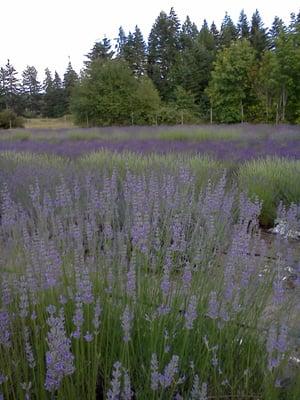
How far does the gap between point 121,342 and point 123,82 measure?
91.5 feet

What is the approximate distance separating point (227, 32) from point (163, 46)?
793cm

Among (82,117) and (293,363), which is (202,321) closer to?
(293,363)

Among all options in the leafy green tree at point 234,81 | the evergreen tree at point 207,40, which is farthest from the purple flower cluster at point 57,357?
the evergreen tree at point 207,40

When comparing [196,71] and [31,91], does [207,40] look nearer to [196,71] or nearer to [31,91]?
[196,71]

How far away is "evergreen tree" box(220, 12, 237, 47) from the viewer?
5041 cm

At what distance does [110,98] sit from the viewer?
27.6 meters

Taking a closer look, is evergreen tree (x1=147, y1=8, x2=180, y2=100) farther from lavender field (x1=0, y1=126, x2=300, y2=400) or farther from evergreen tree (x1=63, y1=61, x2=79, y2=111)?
lavender field (x1=0, y1=126, x2=300, y2=400)

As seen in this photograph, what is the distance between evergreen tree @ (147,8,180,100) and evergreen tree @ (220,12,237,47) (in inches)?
214

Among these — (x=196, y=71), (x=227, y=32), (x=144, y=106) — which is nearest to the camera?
(x=144, y=106)

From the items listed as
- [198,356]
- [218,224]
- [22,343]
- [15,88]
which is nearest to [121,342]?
[198,356]

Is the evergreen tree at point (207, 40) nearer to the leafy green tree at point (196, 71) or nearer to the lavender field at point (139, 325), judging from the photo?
the leafy green tree at point (196, 71)

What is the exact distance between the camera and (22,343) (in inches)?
73.5

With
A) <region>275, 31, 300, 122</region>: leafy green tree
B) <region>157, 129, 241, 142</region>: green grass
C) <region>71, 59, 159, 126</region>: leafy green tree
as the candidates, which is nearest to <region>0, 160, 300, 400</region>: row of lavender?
<region>157, 129, 241, 142</region>: green grass

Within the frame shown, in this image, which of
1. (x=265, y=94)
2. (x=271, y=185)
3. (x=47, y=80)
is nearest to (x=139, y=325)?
(x=271, y=185)
